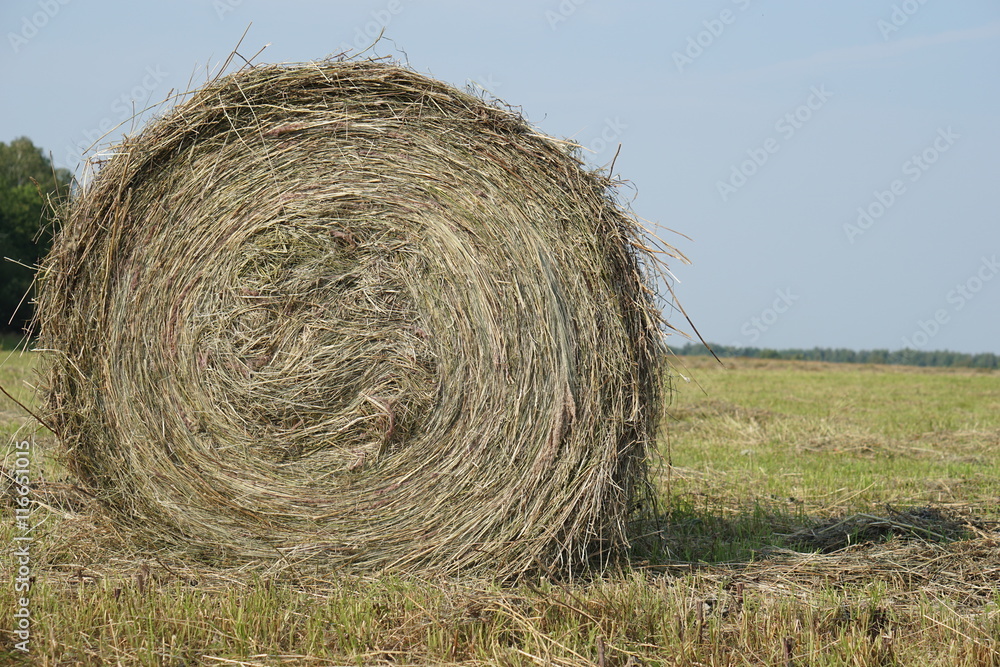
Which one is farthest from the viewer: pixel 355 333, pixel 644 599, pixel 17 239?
pixel 17 239

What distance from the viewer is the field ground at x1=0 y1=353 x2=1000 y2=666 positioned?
3.74 m

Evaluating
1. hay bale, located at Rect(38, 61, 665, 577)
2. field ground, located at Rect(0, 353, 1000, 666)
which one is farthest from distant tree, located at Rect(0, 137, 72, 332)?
field ground, located at Rect(0, 353, 1000, 666)

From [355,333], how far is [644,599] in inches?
79.7

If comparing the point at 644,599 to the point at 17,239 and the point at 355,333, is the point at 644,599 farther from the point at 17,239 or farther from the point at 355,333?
the point at 17,239

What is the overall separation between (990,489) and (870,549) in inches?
103

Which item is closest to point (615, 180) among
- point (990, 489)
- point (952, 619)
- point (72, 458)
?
point (952, 619)

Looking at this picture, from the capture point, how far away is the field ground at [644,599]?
3736 millimetres

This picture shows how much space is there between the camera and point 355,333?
490 centimetres

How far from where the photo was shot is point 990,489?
737 centimetres

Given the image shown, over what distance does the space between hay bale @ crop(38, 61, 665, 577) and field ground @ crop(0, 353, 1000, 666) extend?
299 millimetres

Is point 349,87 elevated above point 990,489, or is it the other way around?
point 349,87

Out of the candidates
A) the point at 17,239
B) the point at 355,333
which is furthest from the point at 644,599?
the point at 17,239

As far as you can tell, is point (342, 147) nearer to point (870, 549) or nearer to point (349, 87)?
point (349, 87)

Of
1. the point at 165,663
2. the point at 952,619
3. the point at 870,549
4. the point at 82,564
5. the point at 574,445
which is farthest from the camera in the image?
the point at 870,549
